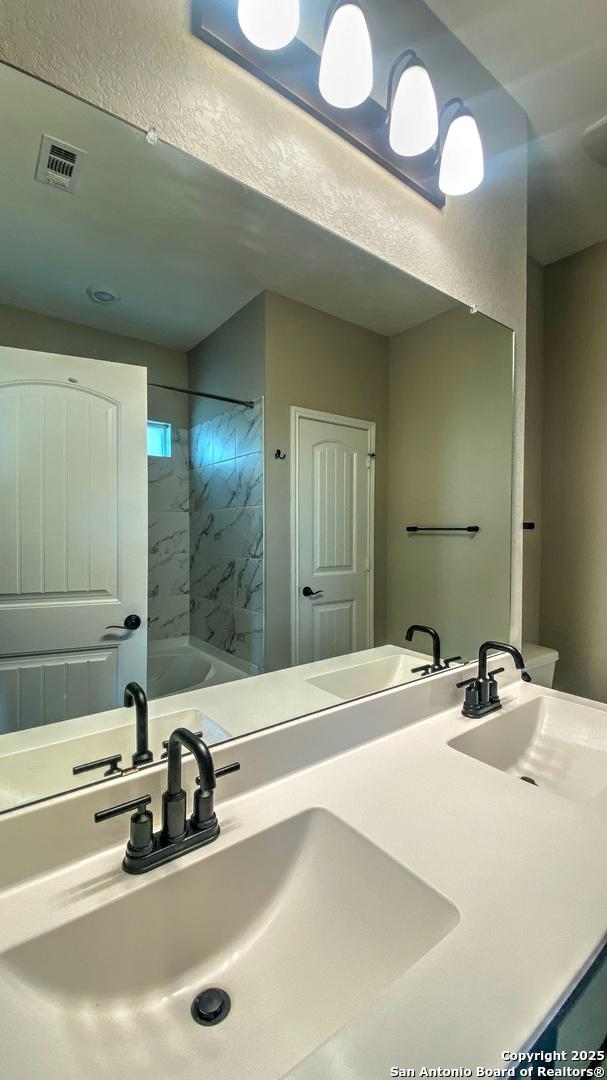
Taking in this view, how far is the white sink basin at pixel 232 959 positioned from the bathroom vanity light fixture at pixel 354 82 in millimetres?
1402

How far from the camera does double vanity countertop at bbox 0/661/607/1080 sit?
17.4 inches

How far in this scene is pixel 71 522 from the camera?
74 cm

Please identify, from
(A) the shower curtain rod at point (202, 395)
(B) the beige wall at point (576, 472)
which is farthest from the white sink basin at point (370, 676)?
(B) the beige wall at point (576, 472)

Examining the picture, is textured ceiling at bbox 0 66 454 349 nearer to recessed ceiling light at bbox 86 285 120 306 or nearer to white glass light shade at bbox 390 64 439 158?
recessed ceiling light at bbox 86 285 120 306

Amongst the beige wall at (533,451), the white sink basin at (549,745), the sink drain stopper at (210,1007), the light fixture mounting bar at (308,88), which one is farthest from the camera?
the beige wall at (533,451)

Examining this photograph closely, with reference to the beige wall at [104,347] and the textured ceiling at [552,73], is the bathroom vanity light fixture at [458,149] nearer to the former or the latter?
the textured ceiling at [552,73]

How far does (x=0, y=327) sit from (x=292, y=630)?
2.56 ft

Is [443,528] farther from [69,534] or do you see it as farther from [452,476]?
[69,534]

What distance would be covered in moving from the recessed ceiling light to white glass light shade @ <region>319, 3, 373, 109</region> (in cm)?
68

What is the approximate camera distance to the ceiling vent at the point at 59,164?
671mm

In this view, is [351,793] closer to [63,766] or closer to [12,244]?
[63,766]

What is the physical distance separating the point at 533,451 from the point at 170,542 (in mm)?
1931

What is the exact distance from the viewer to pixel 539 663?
1.77 m

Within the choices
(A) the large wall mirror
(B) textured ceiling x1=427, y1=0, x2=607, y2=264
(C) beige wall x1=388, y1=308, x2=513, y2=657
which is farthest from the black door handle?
(B) textured ceiling x1=427, y1=0, x2=607, y2=264
